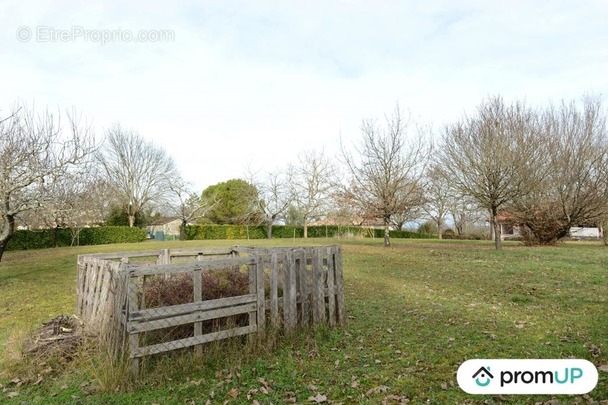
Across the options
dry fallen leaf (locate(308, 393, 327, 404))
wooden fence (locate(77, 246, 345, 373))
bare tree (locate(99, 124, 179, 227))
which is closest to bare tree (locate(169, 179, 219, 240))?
bare tree (locate(99, 124, 179, 227))

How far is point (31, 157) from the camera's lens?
12.5m

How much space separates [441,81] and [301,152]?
102 ft

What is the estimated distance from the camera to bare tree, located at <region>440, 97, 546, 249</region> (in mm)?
19969

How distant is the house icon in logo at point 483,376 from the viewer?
4.17 meters

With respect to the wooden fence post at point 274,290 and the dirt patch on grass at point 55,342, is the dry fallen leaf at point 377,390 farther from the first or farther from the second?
the dirt patch on grass at point 55,342

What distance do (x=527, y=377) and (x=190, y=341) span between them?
4171mm

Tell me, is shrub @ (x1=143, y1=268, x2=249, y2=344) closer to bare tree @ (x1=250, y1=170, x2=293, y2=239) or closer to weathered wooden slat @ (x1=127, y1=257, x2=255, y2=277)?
weathered wooden slat @ (x1=127, y1=257, x2=255, y2=277)

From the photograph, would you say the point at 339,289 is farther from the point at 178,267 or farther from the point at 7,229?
the point at 7,229

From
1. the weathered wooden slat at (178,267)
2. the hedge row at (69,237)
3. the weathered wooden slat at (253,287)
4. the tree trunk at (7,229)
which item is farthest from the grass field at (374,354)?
the hedge row at (69,237)

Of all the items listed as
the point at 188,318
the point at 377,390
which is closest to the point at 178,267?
the point at 188,318

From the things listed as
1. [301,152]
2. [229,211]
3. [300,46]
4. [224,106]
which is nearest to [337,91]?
[300,46]

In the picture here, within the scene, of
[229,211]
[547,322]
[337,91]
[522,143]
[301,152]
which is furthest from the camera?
[229,211]

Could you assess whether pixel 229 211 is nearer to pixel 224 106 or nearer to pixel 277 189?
pixel 277 189

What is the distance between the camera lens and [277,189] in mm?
44656
